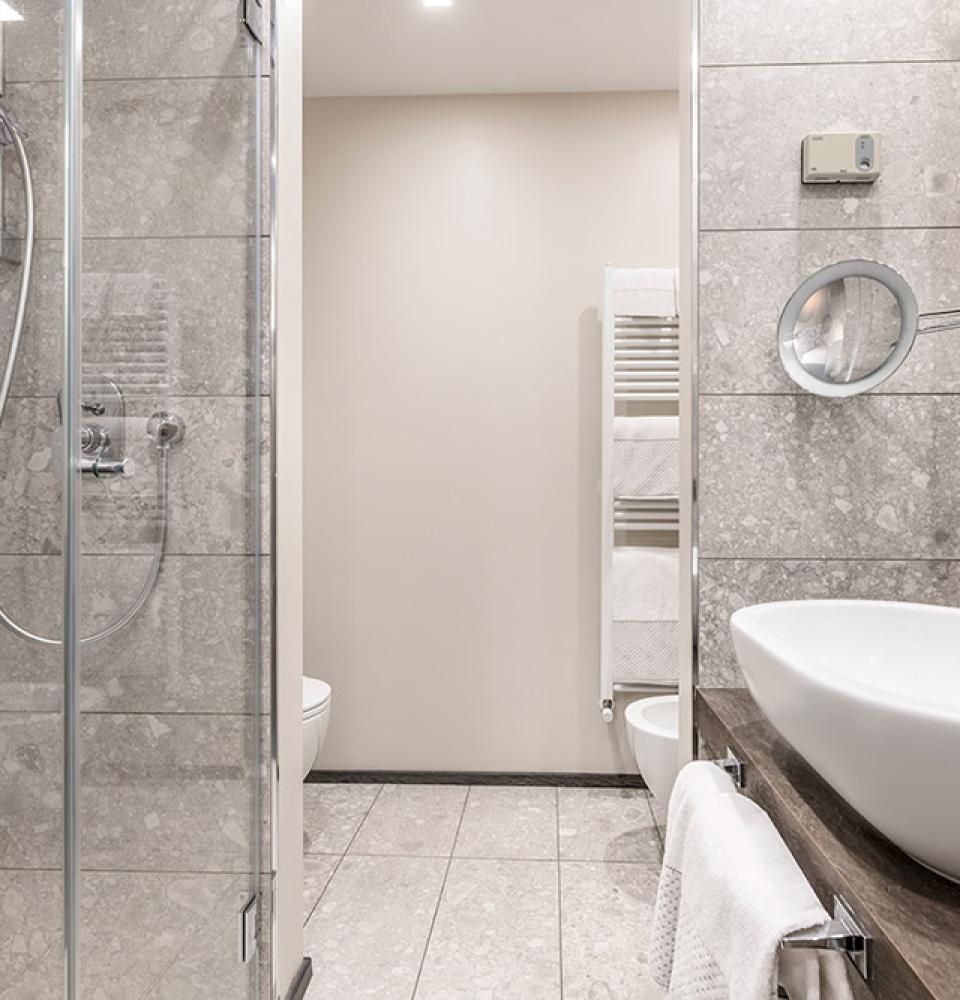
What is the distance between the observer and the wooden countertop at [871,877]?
2.02 ft

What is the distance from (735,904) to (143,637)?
869 millimetres

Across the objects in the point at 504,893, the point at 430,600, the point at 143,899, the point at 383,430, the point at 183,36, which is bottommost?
the point at 504,893

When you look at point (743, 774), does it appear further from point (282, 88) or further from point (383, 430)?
point (383, 430)

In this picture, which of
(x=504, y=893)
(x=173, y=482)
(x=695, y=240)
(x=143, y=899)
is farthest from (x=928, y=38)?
(x=504, y=893)

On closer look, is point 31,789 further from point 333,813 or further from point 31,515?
point 333,813

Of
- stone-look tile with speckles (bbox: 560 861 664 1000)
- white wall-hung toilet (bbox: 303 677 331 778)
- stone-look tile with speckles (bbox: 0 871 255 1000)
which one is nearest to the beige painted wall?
white wall-hung toilet (bbox: 303 677 331 778)

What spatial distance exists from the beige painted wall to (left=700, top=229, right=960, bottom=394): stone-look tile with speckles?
1.35m

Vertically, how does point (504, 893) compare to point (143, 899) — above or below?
below

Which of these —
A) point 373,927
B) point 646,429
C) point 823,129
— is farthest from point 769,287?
point 373,927

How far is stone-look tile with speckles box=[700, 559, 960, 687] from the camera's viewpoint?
1.43m

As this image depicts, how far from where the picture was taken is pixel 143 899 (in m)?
1.20

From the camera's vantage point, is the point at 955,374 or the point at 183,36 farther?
the point at 955,374

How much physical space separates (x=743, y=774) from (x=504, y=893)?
119 cm

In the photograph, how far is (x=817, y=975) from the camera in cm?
77
